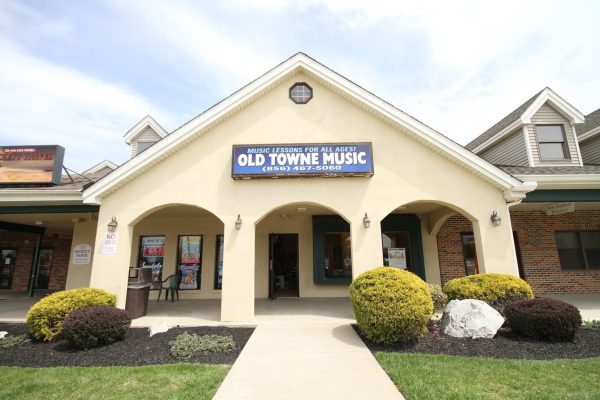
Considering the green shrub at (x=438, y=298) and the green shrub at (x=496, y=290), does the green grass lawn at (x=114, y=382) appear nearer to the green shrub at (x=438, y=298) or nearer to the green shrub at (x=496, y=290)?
the green shrub at (x=438, y=298)

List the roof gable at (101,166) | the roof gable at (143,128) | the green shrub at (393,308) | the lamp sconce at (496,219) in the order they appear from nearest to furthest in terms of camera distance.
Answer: the green shrub at (393,308) < the lamp sconce at (496,219) < the roof gable at (143,128) < the roof gable at (101,166)

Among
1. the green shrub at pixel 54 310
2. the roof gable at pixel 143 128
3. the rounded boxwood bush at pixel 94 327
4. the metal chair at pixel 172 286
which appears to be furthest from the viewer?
the roof gable at pixel 143 128

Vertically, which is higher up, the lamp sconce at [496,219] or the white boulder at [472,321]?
the lamp sconce at [496,219]

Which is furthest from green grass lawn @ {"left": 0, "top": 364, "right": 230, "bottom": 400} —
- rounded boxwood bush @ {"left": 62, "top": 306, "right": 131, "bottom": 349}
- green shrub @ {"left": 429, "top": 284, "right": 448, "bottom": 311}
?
green shrub @ {"left": 429, "top": 284, "right": 448, "bottom": 311}

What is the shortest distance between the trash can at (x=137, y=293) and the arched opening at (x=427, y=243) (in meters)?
9.62

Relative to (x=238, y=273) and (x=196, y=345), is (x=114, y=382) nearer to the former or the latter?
(x=196, y=345)

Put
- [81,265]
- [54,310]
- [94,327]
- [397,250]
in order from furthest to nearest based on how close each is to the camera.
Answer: [397,250] < [81,265] < [54,310] < [94,327]

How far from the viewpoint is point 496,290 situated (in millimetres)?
8078

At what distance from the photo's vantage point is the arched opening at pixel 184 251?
13633 mm

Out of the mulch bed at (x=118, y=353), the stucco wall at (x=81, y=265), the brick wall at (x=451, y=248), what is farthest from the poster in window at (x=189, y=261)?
the brick wall at (x=451, y=248)

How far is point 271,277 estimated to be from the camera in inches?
523

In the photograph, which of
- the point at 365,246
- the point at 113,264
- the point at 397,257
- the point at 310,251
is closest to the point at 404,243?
the point at 397,257

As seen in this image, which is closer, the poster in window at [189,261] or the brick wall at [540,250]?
the brick wall at [540,250]

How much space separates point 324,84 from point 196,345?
28.2ft
